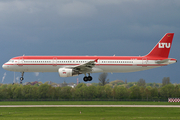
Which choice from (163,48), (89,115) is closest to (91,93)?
(163,48)

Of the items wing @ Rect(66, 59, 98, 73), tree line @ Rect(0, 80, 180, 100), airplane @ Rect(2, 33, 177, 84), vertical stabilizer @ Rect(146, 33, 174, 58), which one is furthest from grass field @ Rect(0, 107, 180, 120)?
tree line @ Rect(0, 80, 180, 100)

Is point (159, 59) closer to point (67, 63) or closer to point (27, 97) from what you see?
point (67, 63)

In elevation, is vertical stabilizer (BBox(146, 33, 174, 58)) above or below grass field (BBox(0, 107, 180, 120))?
above

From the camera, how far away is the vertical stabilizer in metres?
65.2

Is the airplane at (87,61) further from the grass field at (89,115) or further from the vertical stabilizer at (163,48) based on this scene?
the grass field at (89,115)

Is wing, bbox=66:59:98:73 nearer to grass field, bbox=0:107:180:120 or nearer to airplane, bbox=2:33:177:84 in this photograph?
airplane, bbox=2:33:177:84

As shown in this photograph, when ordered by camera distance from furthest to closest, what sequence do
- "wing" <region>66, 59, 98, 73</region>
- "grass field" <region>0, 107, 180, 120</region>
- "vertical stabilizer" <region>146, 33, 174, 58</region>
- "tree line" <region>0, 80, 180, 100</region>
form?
"tree line" <region>0, 80, 180, 100</region> < "vertical stabilizer" <region>146, 33, 174, 58</region> < "wing" <region>66, 59, 98, 73</region> < "grass field" <region>0, 107, 180, 120</region>

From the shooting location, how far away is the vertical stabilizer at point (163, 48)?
65.2 metres

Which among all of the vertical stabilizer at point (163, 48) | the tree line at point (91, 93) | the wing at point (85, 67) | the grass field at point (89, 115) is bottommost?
the grass field at point (89, 115)

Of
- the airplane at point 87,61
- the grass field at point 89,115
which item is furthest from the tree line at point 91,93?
the grass field at point 89,115

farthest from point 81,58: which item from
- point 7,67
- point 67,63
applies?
point 7,67

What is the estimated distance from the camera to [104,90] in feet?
446

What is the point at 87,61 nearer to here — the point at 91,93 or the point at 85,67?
the point at 85,67

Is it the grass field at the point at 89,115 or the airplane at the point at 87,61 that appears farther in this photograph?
the airplane at the point at 87,61
